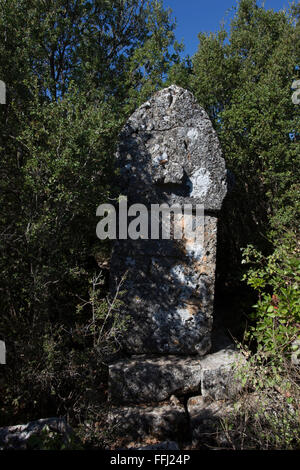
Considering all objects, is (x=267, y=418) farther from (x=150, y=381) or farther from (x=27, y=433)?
(x=27, y=433)

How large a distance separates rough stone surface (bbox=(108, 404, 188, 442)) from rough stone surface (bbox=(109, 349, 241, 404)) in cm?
21

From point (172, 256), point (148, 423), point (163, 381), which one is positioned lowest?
point (148, 423)

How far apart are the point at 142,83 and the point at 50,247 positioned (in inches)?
161

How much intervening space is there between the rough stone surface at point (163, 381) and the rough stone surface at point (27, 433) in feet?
3.62

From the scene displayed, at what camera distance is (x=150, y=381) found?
354 cm

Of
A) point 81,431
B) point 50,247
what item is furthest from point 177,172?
point 81,431

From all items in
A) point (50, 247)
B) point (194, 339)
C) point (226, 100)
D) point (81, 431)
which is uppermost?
point (226, 100)

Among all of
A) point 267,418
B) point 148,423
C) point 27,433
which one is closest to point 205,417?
point 148,423

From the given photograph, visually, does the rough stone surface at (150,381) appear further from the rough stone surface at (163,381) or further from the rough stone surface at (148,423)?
the rough stone surface at (148,423)

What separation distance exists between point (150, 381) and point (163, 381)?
0.13 metres

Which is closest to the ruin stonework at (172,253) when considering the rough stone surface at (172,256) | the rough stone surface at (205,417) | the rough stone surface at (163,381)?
the rough stone surface at (172,256)
